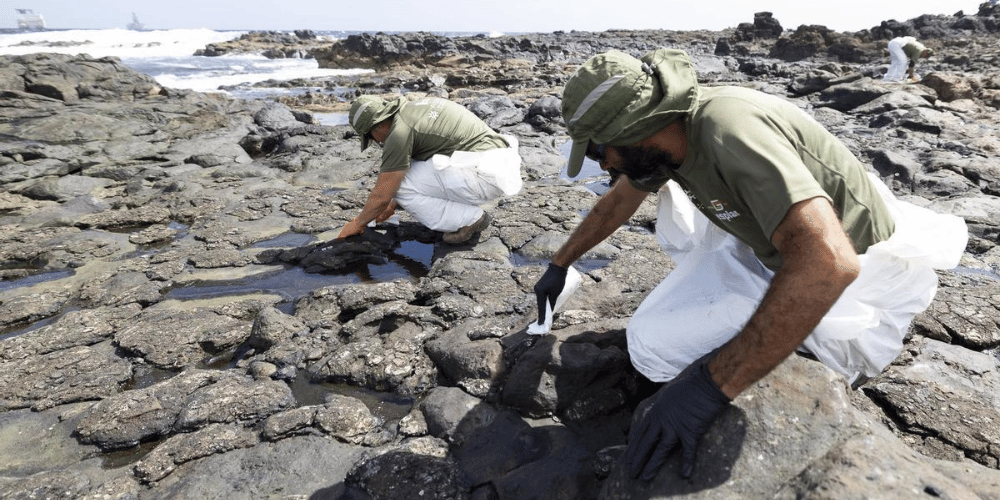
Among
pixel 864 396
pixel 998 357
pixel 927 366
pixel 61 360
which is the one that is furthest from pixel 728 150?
pixel 61 360

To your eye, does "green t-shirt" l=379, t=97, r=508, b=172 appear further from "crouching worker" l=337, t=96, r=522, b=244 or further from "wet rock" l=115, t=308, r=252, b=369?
"wet rock" l=115, t=308, r=252, b=369

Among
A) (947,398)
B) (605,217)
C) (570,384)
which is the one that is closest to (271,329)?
(570,384)

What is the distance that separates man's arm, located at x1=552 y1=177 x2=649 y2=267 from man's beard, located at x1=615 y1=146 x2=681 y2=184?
1.31ft

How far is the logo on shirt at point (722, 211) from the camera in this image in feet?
5.07

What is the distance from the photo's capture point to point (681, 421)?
1406 millimetres

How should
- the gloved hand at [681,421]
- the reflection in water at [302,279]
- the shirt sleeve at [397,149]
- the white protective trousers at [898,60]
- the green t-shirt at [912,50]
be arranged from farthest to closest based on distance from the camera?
the white protective trousers at [898,60] → the green t-shirt at [912,50] → the shirt sleeve at [397,149] → the reflection in water at [302,279] → the gloved hand at [681,421]

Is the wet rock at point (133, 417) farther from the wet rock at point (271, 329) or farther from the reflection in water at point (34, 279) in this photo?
the reflection in water at point (34, 279)

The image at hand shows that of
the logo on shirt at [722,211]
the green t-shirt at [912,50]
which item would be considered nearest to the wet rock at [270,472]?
the logo on shirt at [722,211]

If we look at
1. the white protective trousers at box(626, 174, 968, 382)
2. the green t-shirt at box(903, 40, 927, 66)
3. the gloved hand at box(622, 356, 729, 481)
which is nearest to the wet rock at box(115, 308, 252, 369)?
the white protective trousers at box(626, 174, 968, 382)

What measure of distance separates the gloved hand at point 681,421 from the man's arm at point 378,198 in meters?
2.98

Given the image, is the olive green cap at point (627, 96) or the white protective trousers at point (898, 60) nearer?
the olive green cap at point (627, 96)

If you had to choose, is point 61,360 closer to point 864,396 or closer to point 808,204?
point 808,204

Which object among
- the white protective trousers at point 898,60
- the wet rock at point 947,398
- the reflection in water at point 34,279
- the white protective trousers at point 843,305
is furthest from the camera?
the white protective trousers at point 898,60

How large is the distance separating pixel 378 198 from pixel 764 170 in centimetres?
319
